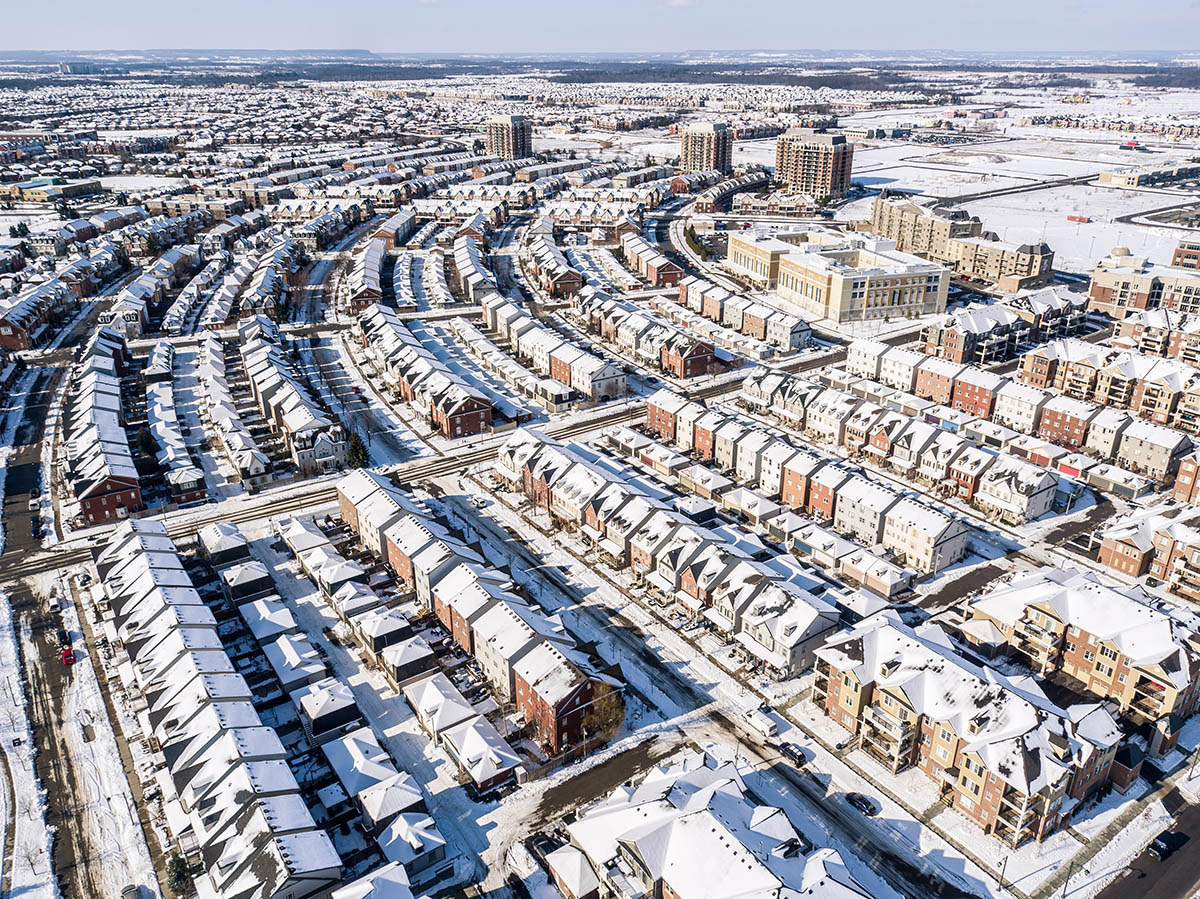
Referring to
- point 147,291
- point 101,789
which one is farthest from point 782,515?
point 147,291

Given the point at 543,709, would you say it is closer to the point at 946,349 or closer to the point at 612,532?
the point at 612,532

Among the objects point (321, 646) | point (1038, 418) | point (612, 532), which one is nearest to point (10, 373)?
point (321, 646)

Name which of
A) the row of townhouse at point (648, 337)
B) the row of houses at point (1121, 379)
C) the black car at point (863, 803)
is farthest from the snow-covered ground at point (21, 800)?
the row of houses at point (1121, 379)

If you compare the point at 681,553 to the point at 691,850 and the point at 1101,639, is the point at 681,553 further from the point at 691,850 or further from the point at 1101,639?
the point at 1101,639

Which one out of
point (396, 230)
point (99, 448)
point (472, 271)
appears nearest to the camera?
point (99, 448)

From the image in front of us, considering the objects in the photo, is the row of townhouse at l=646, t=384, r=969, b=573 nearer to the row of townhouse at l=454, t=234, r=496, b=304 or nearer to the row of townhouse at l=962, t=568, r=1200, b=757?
the row of townhouse at l=962, t=568, r=1200, b=757

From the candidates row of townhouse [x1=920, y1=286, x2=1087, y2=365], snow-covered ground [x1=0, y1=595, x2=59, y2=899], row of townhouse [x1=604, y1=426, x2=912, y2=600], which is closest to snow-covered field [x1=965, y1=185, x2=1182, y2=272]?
row of townhouse [x1=920, y1=286, x2=1087, y2=365]

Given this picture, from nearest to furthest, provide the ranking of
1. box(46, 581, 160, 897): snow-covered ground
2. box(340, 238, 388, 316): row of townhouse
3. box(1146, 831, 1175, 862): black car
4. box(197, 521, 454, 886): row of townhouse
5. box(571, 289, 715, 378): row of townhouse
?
box(46, 581, 160, 897): snow-covered ground, box(197, 521, 454, 886): row of townhouse, box(1146, 831, 1175, 862): black car, box(571, 289, 715, 378): row of townhouse, box(340, 238, 388, 316): row of townhouse

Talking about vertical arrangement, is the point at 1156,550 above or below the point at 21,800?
above
